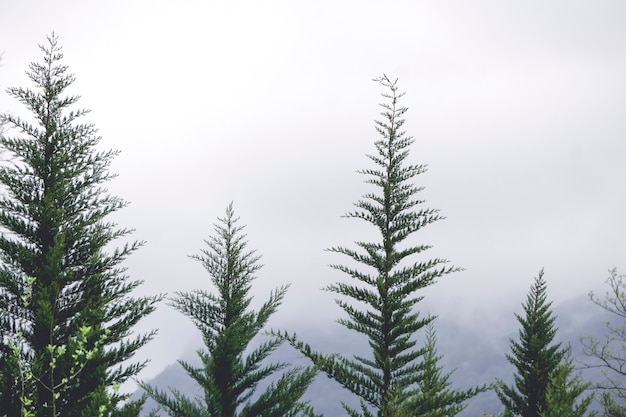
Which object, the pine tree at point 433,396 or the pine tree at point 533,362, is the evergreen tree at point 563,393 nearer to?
the pine tree at point 533,362

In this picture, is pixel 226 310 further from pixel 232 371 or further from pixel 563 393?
pixel 563 393

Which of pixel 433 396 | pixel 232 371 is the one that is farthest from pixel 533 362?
pixel 232 371

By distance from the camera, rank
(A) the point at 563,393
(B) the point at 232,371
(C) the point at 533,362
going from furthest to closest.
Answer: (C) the point at 533,362
(A) the point at 563,393
(B) the point at 232,371

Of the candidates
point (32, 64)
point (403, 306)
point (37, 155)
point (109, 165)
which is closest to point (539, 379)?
point (403, 306)

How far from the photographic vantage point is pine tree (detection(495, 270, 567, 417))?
18859mm

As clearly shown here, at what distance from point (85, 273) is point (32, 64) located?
22.5ft

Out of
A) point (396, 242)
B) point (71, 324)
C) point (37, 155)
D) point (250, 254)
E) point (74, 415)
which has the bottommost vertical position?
A: point (74, 415)

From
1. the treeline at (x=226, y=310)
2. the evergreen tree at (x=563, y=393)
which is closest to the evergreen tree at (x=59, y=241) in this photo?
the treeline at (x=226, y=310)

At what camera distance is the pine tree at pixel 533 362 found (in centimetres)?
1886

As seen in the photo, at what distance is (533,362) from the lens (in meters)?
19.3

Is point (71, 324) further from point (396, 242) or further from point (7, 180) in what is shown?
point (396, 242)

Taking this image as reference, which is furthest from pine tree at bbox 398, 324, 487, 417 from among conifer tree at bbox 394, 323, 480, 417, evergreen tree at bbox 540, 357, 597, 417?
evergreen tree at bbox 540, 357, 597, 417

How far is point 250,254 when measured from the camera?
46.8 ft

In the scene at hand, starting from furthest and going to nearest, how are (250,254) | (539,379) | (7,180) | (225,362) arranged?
1. (539,379)
2. (7,180)
3. (250,254)
4. (225,362)
